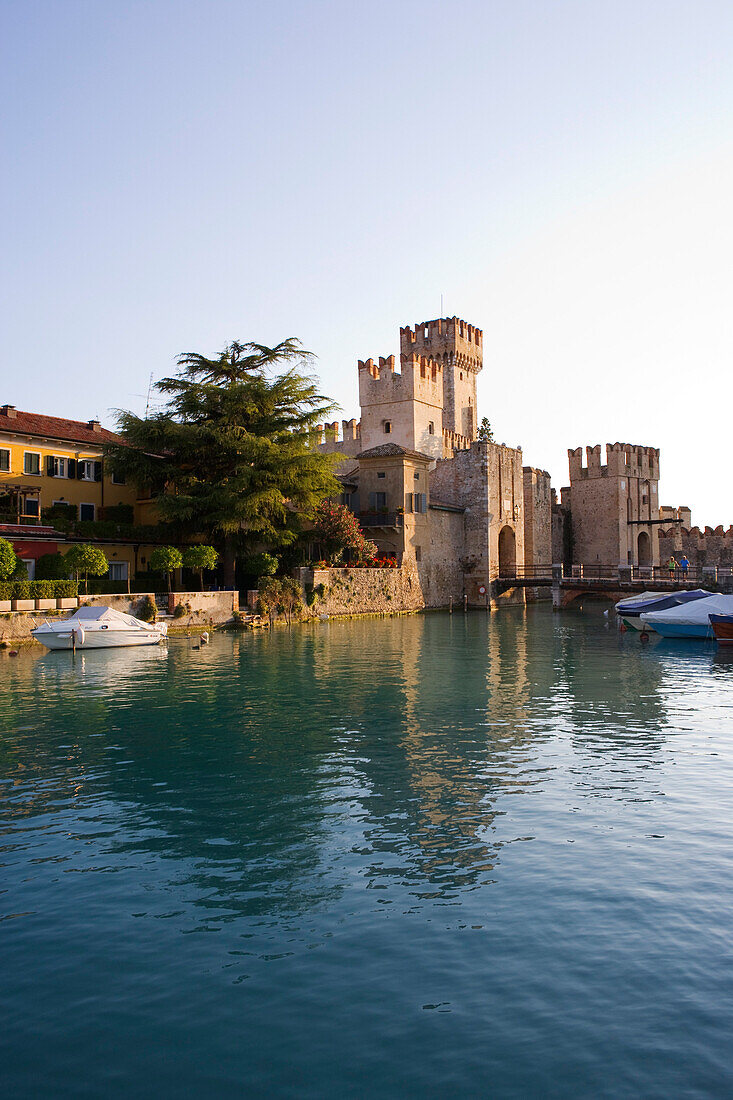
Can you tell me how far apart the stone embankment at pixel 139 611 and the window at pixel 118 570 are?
5.16m

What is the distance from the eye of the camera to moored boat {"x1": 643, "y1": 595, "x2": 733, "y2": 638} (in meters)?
28.5

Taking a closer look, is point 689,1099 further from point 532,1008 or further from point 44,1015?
point 44,1015

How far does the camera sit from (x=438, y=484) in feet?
169

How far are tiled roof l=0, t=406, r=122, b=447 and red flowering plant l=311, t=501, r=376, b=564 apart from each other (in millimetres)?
10167

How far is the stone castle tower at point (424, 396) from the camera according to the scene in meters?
55.0

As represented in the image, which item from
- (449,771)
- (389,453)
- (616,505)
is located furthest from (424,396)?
(449,771)

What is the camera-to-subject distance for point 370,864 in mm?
7473

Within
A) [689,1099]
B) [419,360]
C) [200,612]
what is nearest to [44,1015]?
[689,1099]

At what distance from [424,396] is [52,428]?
26.8 m

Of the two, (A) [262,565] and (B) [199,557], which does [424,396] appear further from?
(B) [199,557]

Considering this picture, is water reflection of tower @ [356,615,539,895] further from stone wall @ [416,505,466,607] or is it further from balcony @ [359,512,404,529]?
stone wall @ [416,505,466,607]

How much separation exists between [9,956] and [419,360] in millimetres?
52532

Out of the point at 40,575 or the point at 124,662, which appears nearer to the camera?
the point at 124,662

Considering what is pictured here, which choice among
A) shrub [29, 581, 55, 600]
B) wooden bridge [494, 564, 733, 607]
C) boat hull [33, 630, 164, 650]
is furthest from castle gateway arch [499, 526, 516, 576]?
shrub [29, 581, 55, 600]
